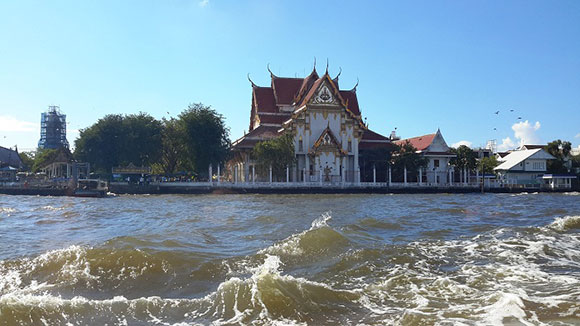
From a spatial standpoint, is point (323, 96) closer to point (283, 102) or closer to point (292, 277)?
point (283, 102)

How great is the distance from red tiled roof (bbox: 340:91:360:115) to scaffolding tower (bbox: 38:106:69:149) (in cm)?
5140

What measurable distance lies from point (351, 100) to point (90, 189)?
2733cm

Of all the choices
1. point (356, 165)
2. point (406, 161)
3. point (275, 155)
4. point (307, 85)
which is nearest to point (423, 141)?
point (406, 161)

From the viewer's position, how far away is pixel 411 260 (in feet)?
25.4

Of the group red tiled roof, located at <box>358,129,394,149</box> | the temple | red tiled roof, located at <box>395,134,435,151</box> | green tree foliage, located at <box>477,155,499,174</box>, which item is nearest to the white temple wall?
the temple

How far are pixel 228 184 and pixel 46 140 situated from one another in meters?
55.4

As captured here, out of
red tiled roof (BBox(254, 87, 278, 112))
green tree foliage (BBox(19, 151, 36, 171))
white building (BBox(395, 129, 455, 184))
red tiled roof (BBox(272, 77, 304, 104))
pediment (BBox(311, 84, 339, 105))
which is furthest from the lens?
green tree foliage (BBox(19, 151, 36, 171))

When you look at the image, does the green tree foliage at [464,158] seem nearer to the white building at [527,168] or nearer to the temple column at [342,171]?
the white building at [527,168]

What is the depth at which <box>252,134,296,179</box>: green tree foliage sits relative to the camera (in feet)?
125

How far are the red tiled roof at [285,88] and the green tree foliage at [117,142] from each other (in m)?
12.7

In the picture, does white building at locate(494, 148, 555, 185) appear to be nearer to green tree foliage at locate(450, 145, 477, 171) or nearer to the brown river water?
green tree foliage at locate(450, 145, 477, 171)

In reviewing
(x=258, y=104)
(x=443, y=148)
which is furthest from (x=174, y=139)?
(x=443, y=148)

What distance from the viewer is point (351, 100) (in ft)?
164

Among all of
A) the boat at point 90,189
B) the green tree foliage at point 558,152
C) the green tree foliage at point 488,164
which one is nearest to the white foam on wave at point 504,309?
the boat at point 90,189
